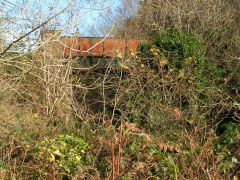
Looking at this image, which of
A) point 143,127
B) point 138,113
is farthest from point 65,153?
point 138,113

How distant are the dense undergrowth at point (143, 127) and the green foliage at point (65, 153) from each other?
15 millimetres

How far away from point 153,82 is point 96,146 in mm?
2769

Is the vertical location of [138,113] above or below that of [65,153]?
above

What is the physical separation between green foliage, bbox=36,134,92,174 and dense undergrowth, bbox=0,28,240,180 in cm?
2

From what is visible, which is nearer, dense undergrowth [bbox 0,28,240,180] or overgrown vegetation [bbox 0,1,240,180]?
dense undergrowth [bbox 0,28,240,180]

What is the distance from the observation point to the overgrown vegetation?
385cm

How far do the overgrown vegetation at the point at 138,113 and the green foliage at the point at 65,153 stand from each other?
2 cm

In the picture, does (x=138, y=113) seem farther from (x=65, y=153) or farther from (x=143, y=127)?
(x=65, y=153)

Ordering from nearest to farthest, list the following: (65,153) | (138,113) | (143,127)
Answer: (65,153)
(143,127)
(138,113)

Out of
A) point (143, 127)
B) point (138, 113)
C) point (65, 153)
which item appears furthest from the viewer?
point (138, 113)

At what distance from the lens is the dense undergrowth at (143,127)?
3.73 m

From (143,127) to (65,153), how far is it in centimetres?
207

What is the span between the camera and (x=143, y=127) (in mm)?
5781

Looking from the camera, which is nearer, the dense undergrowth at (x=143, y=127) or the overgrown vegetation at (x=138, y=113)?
the dense undergrowth at (x=143, y=127)
